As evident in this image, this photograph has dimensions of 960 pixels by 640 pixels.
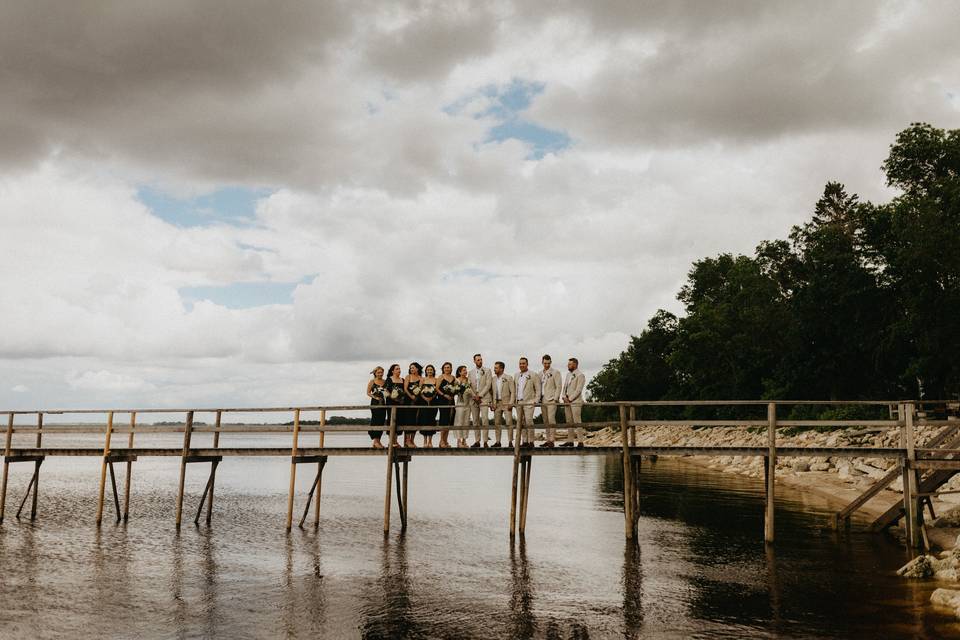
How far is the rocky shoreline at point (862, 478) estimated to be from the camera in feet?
52.6

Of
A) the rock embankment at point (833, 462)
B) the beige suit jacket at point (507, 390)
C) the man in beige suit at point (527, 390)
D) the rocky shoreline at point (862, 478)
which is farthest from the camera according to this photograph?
the rock embankment at point (833, 462)

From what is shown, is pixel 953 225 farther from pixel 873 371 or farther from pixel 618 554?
pixel 618 554

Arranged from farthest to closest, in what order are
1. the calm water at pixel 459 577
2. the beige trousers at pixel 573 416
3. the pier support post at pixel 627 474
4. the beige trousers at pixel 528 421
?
the beige trousers at pixel 528 421 → the beige trousers at pixel 573 416 → the pier support post at pixel 627 474 → the calm water at pixel 459 577

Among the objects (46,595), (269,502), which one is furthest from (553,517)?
(46,595)

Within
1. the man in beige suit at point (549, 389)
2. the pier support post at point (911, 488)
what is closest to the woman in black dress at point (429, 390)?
the man in beige suit at point (549, 389)

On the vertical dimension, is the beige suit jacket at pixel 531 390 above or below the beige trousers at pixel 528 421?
above

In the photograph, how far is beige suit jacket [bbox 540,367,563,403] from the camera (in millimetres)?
21781

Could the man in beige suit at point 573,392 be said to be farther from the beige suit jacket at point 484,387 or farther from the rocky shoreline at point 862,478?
the rocky shoreline at point 862,478

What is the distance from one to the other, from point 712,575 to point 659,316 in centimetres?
9885

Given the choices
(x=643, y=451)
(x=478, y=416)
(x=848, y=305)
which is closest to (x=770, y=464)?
(x=643, y=451)

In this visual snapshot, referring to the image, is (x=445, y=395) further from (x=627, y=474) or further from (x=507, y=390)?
(x=627, y=474)

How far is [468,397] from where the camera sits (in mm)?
22734

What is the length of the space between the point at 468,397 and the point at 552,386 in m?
2.49

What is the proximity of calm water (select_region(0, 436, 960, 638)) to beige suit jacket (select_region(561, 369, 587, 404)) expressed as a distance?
397cm
